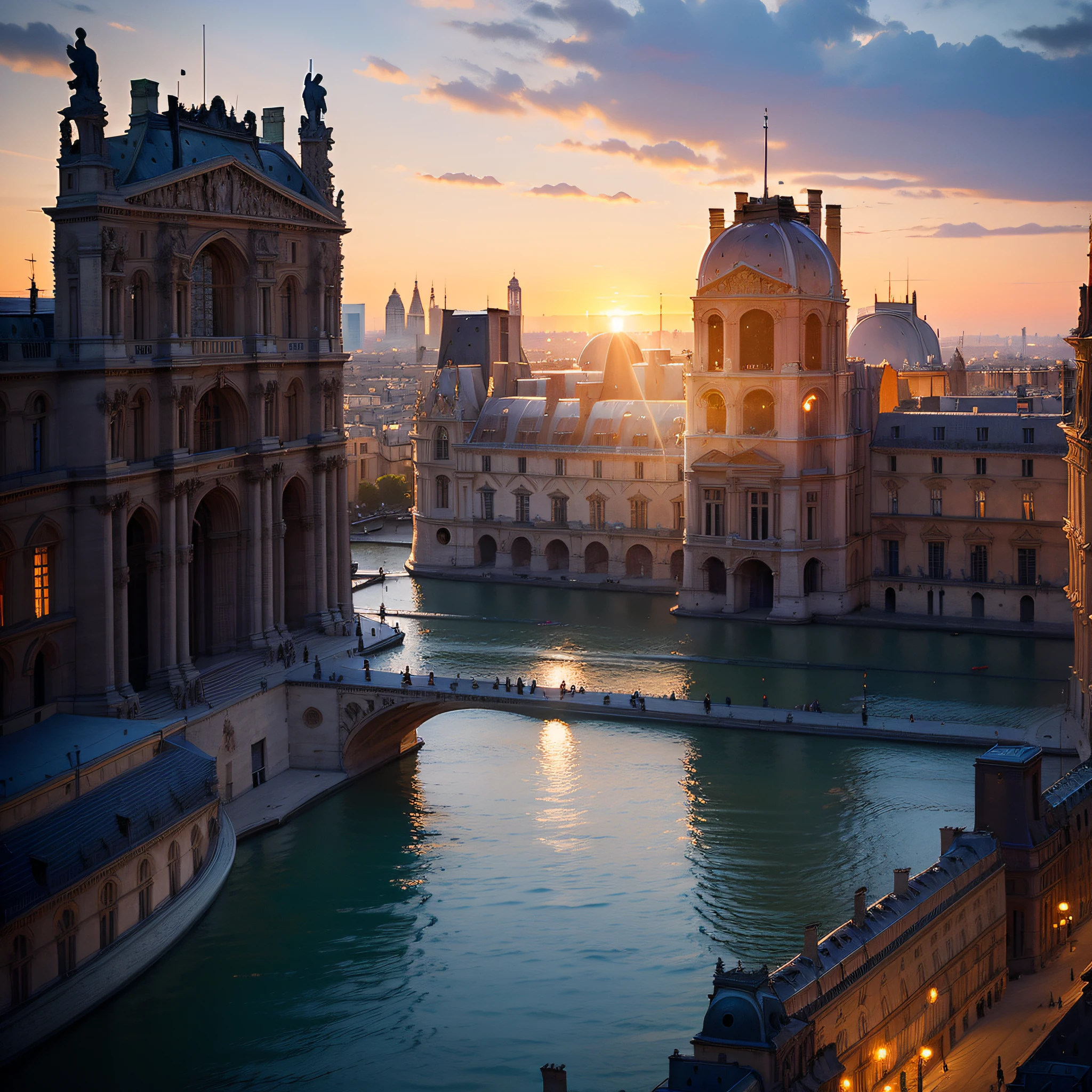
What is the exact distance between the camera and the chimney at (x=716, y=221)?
103 meters

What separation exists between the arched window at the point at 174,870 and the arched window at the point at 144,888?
4.17 feet

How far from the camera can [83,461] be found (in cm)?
5978

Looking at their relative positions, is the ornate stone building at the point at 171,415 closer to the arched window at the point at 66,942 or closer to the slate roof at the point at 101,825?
the slate roof at the point at 101,825

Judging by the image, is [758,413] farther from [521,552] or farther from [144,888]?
[144,888]

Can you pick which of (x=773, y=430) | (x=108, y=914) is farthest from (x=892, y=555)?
(x=108, y=914)

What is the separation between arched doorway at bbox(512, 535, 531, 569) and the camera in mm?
112750

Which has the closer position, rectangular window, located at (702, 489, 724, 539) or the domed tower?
the domed tower

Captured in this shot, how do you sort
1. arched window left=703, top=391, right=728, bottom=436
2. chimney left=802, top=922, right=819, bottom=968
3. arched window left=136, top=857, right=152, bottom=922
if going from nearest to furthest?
chimney left=802, top=922, right=819, bottom=968 → arched window left=136, top=857, right=152, bottom=922 → arched window left=703, top=391, right=728, bottom=436

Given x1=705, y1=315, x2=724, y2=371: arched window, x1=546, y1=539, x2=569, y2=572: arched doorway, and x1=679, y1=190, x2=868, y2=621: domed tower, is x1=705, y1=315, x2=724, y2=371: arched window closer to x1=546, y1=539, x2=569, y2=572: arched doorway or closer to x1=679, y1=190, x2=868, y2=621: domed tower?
x1=679, y1=190, x2=868, y2=621: domed tower

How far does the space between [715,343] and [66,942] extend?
61168 mm

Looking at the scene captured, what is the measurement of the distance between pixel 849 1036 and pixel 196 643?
3887 centimetres

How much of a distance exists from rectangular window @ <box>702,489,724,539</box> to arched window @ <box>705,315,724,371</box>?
23.9 feet

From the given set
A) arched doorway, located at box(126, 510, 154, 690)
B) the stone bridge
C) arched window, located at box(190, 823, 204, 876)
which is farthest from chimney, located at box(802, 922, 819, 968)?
arched doorway, located at box(126, 510, 154, 690)

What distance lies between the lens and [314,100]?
79.6 meters
